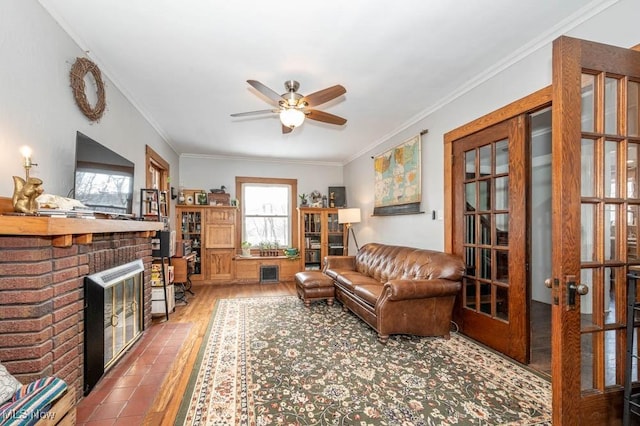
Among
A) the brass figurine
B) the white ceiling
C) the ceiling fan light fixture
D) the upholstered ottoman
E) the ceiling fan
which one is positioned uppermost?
the white ceiling

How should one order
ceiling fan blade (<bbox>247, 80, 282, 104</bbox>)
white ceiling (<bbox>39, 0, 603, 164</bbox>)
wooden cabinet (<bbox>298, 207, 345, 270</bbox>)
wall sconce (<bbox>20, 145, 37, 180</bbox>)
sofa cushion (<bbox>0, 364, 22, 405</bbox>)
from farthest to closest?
wooden cabinet (<bbox>298, 207, 345, 270</bbox>), ceiling fan blade (<bbox>247, 80, 282, 104</bbox>), white ceiling (<bbox>39, 0, 603, 164</bbox>), wall sconce (<bbox>20, 145, 37, 180</bbox>), sofa cushion (<bbox>0, 364, 22, 405</bbox>)

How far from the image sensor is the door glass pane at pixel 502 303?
2.71 metres

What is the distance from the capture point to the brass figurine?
149 centimetres

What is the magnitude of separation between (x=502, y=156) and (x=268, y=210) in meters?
4.81

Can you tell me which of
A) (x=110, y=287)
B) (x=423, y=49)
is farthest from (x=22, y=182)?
(x=423, y=49)

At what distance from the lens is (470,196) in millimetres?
3145

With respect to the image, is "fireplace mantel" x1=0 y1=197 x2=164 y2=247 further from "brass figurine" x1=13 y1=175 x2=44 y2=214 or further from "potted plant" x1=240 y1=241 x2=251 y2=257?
"potted plant" x1=240 y1=241 x2=251 y2=257

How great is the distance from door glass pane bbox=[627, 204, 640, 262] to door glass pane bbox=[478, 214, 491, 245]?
1.39 meters

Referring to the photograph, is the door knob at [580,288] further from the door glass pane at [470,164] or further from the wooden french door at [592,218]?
the door glass pane at [470,164]

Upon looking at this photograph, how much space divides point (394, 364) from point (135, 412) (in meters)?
1.88

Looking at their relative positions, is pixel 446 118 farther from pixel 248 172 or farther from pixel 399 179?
pixel 248 172

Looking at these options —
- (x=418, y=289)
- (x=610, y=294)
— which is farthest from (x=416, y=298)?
(x=610, y=294)

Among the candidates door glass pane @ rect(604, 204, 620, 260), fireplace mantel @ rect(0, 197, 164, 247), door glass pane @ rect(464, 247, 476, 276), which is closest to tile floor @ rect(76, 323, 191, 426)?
fireplace mantel @ rect(0, 197, 164, 247)

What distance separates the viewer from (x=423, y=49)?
2.48m
